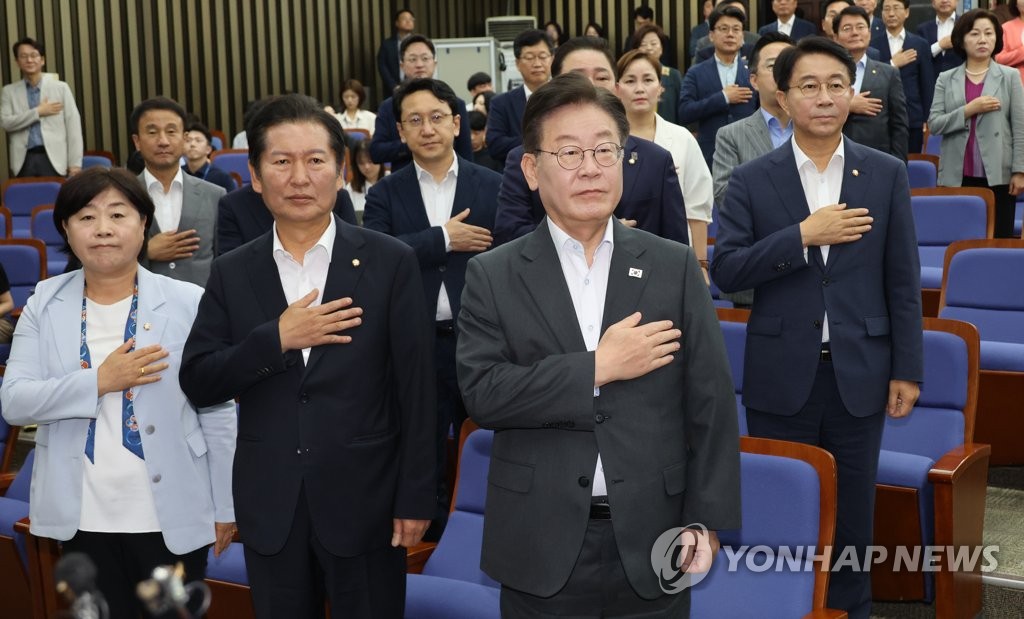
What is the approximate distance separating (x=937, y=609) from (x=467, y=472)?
1257 millimetres

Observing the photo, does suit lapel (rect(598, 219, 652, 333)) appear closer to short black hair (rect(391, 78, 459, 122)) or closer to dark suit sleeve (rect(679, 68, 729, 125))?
short black hair (rect(391, 78, 459, 122))

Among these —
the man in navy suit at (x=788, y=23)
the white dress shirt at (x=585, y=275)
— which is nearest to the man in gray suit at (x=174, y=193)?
the white dress shirt at (x=585, y=275)

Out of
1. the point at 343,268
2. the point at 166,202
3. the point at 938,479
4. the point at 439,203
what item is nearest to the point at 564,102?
the point at 343,268

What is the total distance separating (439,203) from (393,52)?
27.4 feet

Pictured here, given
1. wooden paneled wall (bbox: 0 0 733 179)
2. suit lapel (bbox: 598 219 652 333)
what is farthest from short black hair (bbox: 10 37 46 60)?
suit lapel (bbox: 598 219 652 333)

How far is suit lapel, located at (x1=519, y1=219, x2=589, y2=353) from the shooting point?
1.80 m

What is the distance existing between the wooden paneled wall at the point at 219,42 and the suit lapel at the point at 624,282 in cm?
840

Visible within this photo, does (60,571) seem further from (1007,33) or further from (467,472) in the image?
(1007,33)

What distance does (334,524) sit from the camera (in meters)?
2.09

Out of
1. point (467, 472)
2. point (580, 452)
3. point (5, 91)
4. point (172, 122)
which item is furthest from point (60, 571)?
point (5, 91)

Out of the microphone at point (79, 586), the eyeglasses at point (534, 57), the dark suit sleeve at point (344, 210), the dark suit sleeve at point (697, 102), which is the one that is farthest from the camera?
the dark suit sleeve at point (697, 102)

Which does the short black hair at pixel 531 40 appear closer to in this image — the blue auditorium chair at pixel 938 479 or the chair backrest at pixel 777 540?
the blue auditorium chair at pixel 938 479

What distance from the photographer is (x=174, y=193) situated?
4125 millimetres

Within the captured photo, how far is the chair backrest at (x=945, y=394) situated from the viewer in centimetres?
317
